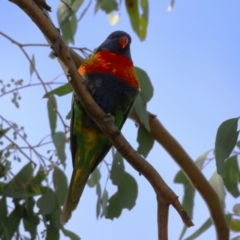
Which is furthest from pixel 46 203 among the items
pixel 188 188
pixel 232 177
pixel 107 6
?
pixel 107 6

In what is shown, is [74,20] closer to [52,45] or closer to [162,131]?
[162,131]

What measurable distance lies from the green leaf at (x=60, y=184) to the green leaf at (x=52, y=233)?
120 millimetres

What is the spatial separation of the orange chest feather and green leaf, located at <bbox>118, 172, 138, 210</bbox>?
1.32ft

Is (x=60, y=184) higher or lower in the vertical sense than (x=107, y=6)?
lower

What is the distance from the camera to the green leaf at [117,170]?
7.54ft

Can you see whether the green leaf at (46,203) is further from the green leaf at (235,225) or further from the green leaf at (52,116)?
the green leaf at (235,225)

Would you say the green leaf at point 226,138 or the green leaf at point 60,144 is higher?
the green leaf at point 60,144

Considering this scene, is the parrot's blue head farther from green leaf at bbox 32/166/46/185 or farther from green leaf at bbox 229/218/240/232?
green leaf at bbox 229/218/240/232

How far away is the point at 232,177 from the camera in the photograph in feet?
8.06

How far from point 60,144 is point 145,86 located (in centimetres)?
44

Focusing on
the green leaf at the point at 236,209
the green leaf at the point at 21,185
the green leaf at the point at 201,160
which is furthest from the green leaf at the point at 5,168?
the green leaf at the point at 236,209

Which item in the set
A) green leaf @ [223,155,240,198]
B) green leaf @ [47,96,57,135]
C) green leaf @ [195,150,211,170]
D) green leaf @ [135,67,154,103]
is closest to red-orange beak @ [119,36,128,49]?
green leaf @ [135,67,154,103]

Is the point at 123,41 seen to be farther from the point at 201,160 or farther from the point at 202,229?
the point at 202,229

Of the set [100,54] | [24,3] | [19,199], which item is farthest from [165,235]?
[100,54]
